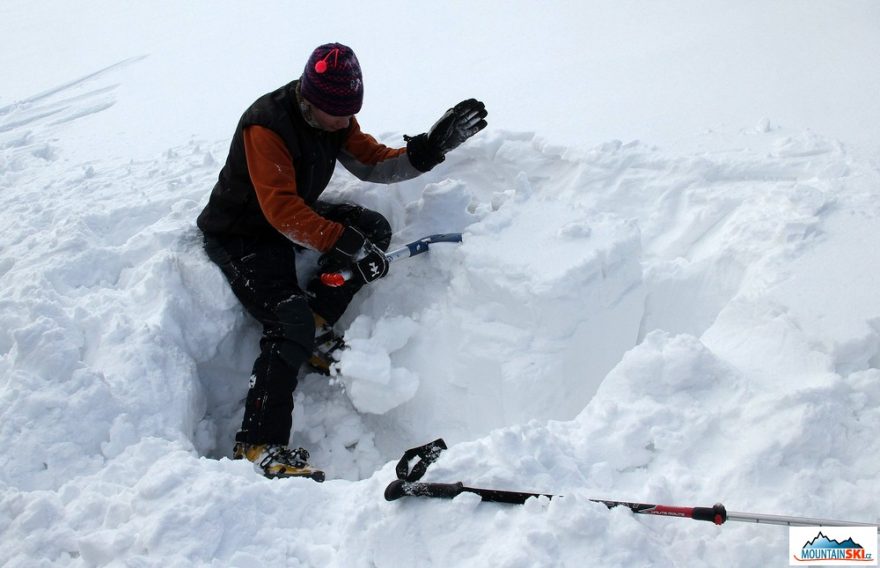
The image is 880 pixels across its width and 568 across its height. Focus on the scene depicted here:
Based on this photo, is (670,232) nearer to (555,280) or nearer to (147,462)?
(555,280)

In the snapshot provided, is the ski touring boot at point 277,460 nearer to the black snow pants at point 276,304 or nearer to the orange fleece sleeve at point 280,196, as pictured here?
the black snow pants at point 276,304

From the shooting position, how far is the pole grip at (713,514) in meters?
1.56

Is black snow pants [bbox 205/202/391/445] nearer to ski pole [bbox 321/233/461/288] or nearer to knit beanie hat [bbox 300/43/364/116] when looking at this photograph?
ski pole [bbox 321/233/461/288]

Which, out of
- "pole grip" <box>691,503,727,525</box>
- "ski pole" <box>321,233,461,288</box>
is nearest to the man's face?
"ski pole" <box>321,233,461,288</box>

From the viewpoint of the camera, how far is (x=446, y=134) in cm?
320

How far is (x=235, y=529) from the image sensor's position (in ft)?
5.94

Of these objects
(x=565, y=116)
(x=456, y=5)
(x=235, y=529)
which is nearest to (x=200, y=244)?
(x=235, y=529)

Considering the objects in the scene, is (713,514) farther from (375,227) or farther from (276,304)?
(375,227)

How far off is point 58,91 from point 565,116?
27.2ft

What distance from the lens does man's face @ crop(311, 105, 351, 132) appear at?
278 centimetres

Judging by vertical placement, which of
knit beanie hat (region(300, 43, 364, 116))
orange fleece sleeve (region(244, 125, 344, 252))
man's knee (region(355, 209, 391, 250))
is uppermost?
knit beanie hat (region(300, 43, 364, 116))

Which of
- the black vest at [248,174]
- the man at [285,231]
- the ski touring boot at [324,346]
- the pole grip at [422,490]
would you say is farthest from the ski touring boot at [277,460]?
the black vest at [248,174]

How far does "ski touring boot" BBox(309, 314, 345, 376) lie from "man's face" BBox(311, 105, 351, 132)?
88 cm

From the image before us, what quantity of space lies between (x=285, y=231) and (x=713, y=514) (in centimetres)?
197
